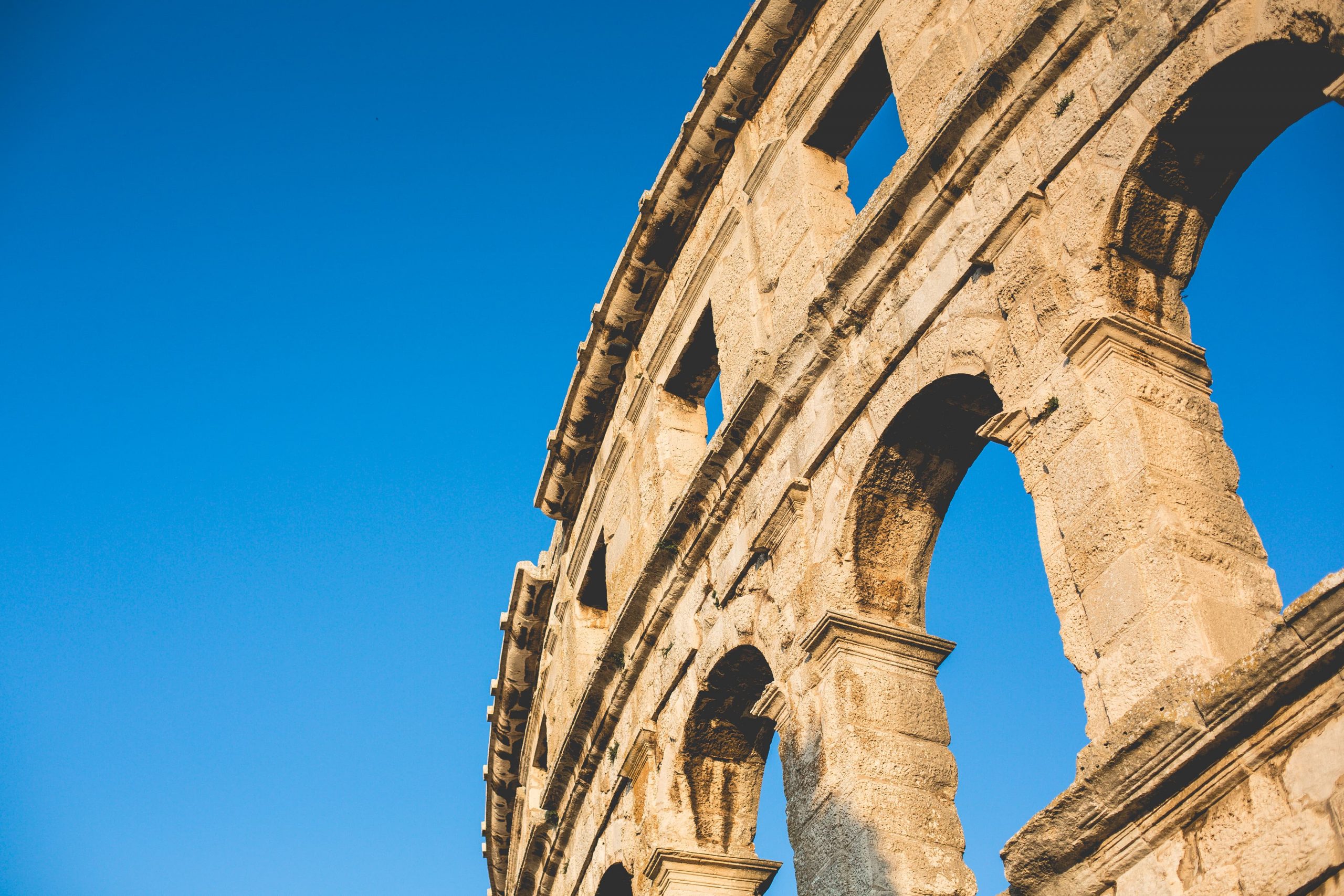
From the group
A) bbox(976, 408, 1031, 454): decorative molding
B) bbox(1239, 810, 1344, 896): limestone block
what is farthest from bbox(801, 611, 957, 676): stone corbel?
bbox(1239, 810, 1344, 896): limestone block

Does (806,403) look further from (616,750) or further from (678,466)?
(616,750)

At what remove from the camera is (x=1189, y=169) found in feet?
16.0

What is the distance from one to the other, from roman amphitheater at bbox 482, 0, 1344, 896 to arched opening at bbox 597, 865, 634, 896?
0.03 m

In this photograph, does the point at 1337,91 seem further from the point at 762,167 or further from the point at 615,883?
the point at 615,883

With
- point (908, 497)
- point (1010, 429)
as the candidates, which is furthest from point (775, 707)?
point (1010, 429)

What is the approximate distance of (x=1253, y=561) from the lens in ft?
14.0

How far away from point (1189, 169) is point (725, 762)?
4.48m

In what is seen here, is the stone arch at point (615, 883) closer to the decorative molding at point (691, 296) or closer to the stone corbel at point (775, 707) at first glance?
the stone corbel at point (775, 707)

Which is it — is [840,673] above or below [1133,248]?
below

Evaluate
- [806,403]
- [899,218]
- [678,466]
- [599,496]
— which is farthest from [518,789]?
[899,218]

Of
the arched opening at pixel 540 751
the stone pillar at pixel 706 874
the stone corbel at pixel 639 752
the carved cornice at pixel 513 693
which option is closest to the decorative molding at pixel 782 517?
the stone corbel at pixel 639 752

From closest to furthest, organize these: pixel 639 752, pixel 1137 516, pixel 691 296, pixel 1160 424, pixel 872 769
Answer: pixel 1137 516, pixel 1160 424, pixel 872 769, pixel 639 752, pixel 691 296

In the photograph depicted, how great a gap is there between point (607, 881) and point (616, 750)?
90 centimetres

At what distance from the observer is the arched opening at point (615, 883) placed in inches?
334
